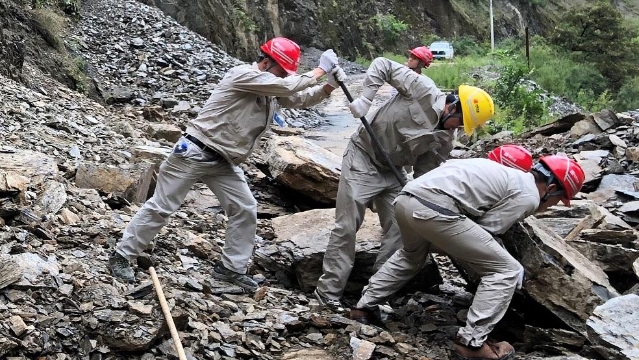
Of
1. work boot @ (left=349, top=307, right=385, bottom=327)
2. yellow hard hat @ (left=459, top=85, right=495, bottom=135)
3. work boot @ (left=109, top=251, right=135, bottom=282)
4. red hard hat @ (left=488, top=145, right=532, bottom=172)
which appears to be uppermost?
yellow hard hat @ (left=459, top=85, right=495, bottom=135)

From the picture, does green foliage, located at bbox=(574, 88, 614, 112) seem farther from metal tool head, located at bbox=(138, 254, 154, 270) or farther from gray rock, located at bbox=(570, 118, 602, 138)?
metal tool head, located at bbox=(138, 254, 154, 270)

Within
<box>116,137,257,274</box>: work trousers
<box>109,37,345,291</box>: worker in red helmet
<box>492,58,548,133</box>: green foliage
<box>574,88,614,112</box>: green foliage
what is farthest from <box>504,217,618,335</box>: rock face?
<box>574,88,614,112</box>: green foliage

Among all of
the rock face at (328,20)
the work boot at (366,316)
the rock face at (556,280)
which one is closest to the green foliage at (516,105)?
the rock face at (328,20)

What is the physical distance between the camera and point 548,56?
29344 mm

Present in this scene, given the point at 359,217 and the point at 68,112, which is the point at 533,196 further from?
the point at 68,112

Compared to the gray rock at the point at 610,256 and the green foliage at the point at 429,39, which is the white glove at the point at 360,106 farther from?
the green foliage at the point at 429,39

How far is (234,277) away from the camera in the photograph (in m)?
4.90

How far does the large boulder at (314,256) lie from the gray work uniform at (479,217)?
45.4 inches

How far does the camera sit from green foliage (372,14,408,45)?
3719cm

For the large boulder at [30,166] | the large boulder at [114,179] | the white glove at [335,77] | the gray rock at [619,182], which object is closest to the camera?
the white glove at [335,77]

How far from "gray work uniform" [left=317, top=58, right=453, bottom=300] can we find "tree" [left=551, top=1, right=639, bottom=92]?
970 inches

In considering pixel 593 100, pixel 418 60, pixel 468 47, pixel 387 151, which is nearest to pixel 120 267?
pixel 387 151

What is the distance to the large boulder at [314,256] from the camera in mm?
5211

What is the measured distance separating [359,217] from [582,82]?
77.9ft
